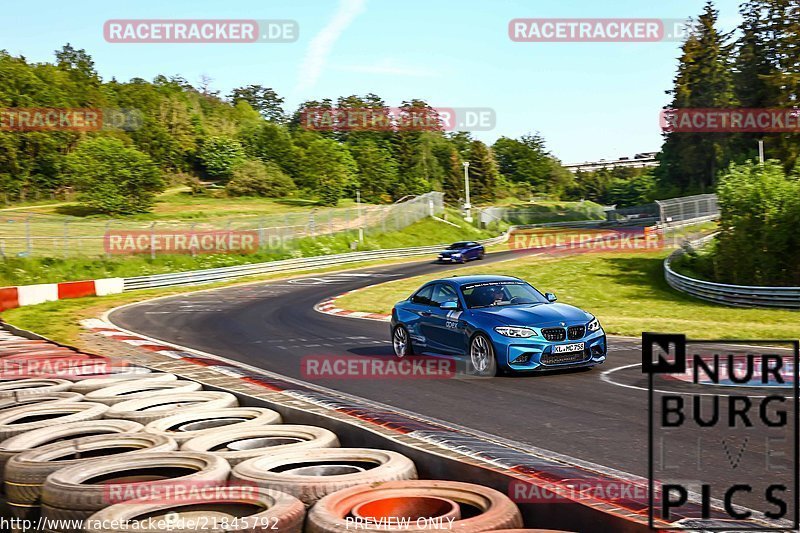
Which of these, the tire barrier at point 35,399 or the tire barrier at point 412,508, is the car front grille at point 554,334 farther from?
the tire barrier at point 412,508

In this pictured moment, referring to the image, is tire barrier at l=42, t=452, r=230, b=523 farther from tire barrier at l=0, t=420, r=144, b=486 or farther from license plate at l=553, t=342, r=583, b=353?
license plate at l=553, t=342, r=583, b=353

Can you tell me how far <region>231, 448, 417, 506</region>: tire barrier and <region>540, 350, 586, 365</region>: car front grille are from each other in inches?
253

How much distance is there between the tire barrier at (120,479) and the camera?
472cm

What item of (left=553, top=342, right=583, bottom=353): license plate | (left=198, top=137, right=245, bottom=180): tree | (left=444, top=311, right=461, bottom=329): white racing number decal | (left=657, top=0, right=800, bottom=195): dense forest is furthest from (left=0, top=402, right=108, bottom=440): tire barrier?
(left=198, top=137, right=245, bottom=180): tree

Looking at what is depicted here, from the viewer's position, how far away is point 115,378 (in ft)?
31.3

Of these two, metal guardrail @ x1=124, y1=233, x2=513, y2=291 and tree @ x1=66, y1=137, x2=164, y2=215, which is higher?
tree @ x1=66, y1=137, x2=164, y2=215

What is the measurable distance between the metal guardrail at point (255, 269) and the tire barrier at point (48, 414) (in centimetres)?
3013

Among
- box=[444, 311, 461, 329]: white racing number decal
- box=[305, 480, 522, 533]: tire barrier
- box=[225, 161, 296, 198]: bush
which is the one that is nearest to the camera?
box=[305, 480, 522, 533]: tire barrier

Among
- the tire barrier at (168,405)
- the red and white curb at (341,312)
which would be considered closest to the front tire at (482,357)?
the tire barrier at (168,405)

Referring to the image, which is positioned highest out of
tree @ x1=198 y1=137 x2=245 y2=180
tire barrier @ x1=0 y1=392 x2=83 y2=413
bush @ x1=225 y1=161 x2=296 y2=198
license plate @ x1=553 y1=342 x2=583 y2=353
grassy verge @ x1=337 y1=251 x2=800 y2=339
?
tree @ x1=198 y1=137 x2=245 y2=180

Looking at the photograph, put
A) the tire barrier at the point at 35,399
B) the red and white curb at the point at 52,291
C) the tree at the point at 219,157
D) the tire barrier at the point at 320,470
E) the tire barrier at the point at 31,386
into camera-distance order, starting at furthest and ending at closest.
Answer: the tree at the point at 219,157, the red and white curb at the point at 52,291, the tire barrier at the point at 31,386, the tire barrier at the point at 35,399, the tire barrier at the point at 320,470

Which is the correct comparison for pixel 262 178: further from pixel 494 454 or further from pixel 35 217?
pixel 494 454

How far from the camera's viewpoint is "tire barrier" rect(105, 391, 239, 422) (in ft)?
24.0

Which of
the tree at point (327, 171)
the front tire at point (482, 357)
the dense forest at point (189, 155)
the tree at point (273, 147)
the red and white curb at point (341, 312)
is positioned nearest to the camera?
the front tire at point (482, 357)
